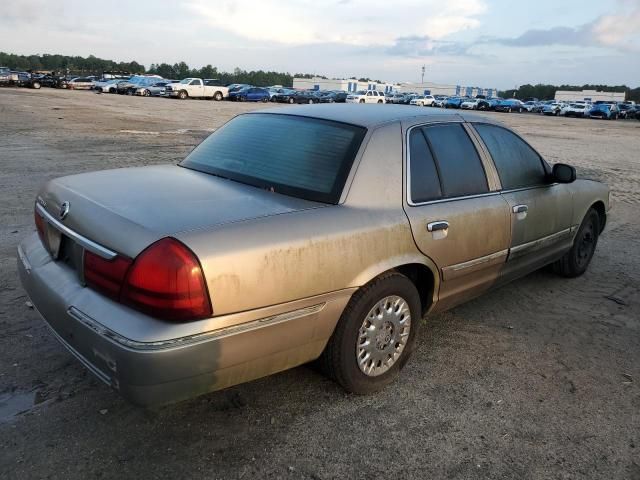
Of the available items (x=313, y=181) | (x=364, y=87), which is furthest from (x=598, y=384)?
(x=364, y=87)

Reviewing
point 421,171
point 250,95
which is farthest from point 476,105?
point 421,171

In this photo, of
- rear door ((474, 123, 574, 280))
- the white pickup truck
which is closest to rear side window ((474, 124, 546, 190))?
rear door ((474, 123, 574, 280))

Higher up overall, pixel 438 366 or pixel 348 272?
pixel 348 272

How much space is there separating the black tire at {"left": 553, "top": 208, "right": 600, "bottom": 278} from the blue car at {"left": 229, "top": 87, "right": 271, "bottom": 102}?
47358 millimetres

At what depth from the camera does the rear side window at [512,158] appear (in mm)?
4059

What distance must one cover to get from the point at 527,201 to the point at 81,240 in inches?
124

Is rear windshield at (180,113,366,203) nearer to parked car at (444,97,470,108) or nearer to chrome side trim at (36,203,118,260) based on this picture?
chrome side trim at (36,203,118,260)

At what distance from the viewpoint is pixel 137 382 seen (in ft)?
7.57

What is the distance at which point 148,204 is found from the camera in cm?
270

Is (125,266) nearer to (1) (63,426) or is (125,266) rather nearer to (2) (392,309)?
(1) (63,426)

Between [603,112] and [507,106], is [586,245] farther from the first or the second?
[507,106]

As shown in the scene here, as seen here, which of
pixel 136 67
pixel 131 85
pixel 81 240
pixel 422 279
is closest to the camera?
pixel 81 240

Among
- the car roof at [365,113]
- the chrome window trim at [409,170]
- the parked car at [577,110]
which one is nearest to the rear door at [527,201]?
the chrome window trim at [409,170]

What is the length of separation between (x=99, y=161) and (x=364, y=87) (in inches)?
3990
